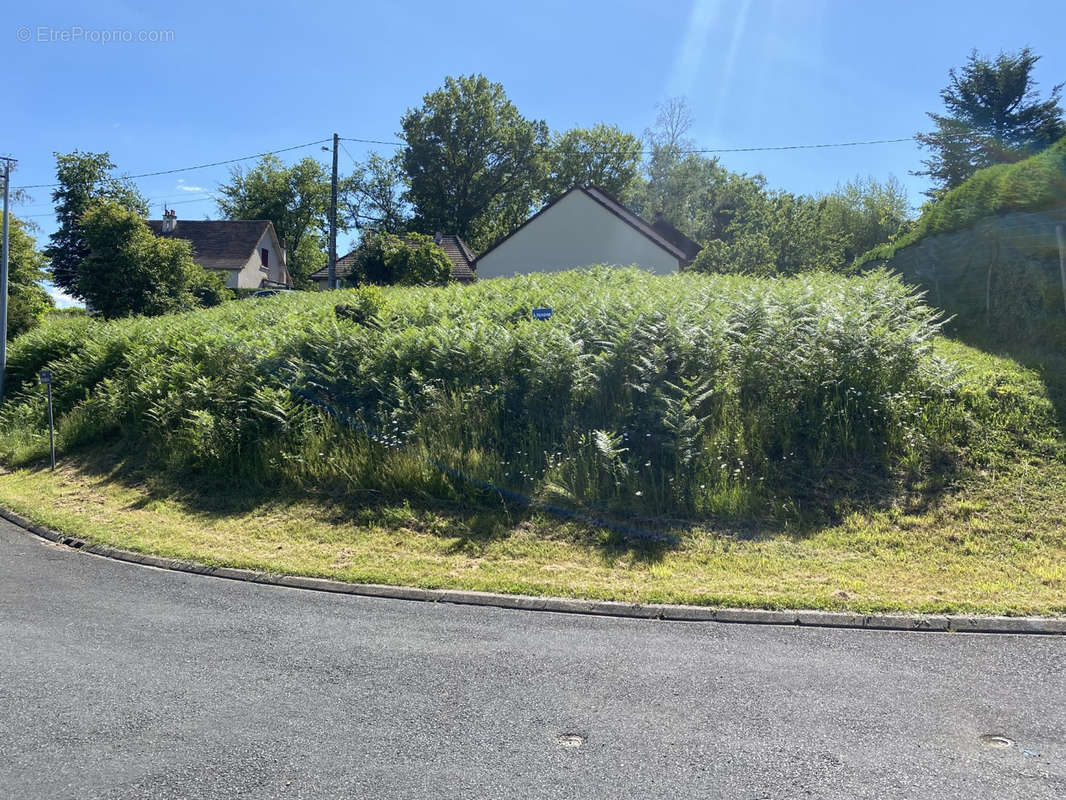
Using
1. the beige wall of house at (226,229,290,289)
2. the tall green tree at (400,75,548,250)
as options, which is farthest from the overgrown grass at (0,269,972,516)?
the tall green tree at (400,75,548,250)

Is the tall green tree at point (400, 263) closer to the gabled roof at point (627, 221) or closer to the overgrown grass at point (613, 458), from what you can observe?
the gabled roof at point (627, 221)

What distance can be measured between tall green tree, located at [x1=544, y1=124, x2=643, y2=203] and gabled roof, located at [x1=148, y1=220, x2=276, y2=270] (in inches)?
968

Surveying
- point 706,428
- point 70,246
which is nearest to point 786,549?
point 706,428

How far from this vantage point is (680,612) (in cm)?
576

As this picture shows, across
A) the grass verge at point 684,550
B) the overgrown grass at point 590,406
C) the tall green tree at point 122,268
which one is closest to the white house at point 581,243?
the tall green tree at point 122,268

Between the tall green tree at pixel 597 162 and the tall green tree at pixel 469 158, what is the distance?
1.75 m

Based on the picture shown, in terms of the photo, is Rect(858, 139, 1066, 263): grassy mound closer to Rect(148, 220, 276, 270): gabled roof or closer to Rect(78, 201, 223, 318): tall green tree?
Rect(78, 201, 223, 318): tall green tree

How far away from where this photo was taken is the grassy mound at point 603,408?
8602 millimetres

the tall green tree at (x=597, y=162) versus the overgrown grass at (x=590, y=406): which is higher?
the tall green tree at (x=597, y=162)

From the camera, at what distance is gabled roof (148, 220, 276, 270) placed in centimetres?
5188

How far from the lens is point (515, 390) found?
1027 centimetres

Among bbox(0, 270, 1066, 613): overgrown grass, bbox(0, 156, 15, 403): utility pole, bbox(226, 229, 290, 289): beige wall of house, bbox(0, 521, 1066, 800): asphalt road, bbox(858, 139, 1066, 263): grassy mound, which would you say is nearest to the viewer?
bbox(0, 521, 1066, 800): asphalt road

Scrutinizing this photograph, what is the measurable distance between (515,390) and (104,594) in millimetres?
5612

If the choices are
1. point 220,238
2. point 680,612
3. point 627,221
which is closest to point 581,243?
point 627,221
